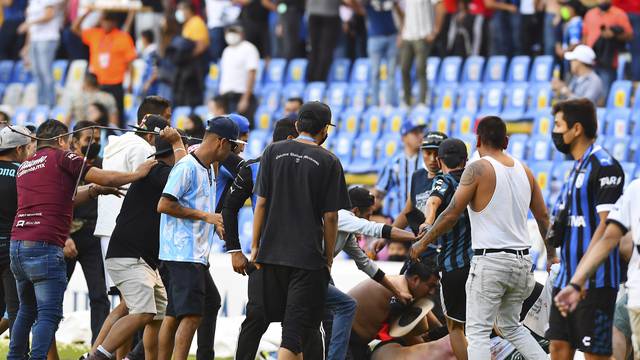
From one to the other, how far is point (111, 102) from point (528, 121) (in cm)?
602

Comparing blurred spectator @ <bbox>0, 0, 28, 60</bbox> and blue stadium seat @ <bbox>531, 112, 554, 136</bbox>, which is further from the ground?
blurred spectator @ <bbox>0, 0, 28, 60</bbox>

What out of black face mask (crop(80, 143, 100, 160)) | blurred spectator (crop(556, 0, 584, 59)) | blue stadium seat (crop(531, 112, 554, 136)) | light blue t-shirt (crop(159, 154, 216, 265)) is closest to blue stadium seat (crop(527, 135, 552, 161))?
blue stadium seat (crop(531, 112, 554, 136))

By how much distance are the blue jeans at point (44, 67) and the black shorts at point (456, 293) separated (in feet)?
46.6

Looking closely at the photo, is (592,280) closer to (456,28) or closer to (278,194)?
(278,194)

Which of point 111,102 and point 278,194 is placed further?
point 111,102

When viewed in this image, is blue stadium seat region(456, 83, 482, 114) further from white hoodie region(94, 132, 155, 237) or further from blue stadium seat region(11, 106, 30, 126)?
white hoodie region(94, 132, 155, 237)

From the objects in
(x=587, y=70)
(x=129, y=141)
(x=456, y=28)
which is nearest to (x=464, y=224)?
(x=129, y=141)

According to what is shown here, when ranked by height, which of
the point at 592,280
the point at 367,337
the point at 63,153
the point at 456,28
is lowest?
the point at 367,337

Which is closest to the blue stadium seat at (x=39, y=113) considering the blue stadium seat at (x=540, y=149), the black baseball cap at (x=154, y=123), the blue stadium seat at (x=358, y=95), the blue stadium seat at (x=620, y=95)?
the blue stadium seat at (x=358, y=95)

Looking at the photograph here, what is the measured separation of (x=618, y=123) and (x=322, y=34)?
4.90m

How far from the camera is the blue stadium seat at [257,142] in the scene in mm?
19266

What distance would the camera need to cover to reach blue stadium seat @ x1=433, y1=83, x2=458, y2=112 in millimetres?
18906

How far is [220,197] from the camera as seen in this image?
10.4 m

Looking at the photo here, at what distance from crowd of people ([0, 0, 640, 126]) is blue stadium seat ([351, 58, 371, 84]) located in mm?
397
